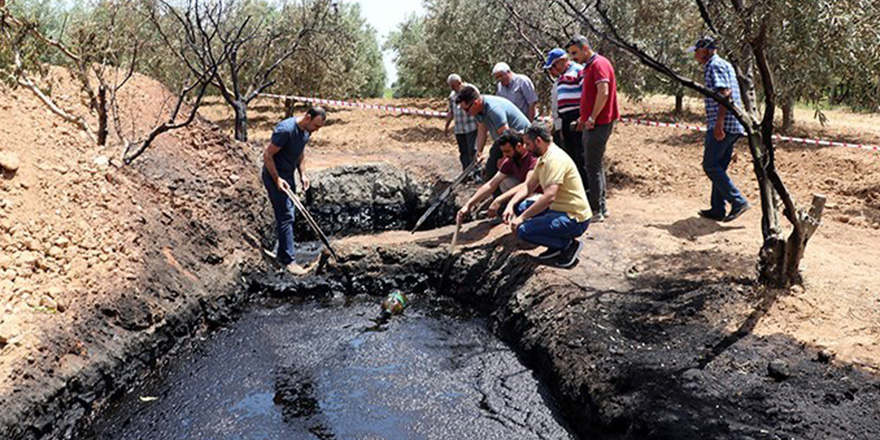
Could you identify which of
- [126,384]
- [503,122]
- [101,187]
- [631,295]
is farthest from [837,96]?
[101,187]

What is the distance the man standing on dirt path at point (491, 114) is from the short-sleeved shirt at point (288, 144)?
182 centimetres

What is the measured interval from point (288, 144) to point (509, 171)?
2.47 meters

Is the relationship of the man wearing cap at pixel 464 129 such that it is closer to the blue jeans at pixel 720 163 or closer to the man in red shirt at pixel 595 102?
the man in red shirt at pixel 595 102

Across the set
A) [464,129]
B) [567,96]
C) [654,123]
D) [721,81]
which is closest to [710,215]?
[721,81]

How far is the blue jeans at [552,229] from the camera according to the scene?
6645 millimetres

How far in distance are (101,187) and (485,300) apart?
165 inches

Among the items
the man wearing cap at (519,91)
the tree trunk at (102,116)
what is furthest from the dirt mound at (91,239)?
the man wearing cap at (519,91)

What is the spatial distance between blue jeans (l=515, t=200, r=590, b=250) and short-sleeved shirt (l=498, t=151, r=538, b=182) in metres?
1.10

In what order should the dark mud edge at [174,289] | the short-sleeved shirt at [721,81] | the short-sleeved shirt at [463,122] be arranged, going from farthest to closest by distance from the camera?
1. the short-sleeved shirt at [463,122]
2. the short-sleeved shirt at [721,81]
3. the dark mud edge at [174,289]

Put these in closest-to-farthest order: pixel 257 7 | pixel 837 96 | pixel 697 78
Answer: pixel 837 96 < pixel 697 78 < pixel 257 7

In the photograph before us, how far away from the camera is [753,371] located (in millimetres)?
4691


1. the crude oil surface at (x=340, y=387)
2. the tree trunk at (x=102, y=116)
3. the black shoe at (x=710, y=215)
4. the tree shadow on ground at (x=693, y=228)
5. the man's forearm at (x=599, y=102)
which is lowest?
the crude oil surface at (x=340, y=387)

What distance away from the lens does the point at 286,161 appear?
7.98 metres

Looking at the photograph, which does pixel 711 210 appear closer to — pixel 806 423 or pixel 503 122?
pixel 503 122
